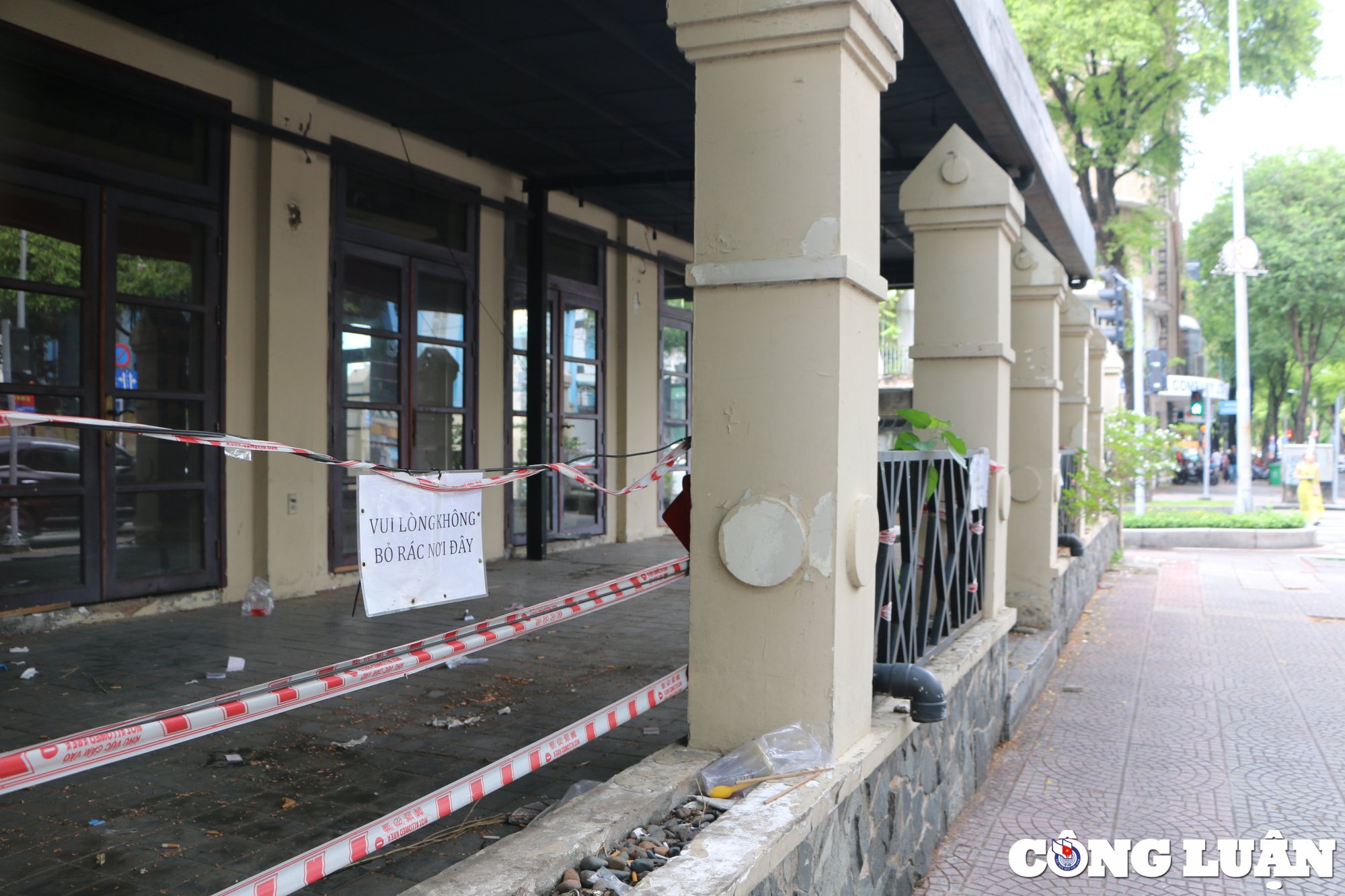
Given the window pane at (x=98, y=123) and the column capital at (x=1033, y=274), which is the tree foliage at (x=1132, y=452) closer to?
the column capital at (x=1033, y=274)

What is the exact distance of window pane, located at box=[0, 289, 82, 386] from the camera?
6195 mm

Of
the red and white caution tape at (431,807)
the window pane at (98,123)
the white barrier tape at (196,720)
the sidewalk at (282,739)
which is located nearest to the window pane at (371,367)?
the window pane at (98,123)

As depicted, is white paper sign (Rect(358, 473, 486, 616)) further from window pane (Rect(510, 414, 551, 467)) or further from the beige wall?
window pane (Rect(510, 414, 551, 467))

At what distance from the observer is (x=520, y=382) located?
11109mm

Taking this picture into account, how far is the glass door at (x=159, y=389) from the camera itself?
682 cm

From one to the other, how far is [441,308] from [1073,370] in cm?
665

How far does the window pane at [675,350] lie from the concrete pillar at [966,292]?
840 centimetres

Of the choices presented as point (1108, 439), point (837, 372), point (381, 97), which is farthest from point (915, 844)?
point (1108, 439)

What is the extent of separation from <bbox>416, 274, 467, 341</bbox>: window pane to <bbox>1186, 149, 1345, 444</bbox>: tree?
2867 cm

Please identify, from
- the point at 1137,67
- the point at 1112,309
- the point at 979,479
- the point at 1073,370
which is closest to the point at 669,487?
the point at 1073,370

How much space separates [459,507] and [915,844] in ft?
7.38

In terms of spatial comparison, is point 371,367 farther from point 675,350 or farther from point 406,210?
point 675,350

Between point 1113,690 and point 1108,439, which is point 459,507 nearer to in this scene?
point 1113,690

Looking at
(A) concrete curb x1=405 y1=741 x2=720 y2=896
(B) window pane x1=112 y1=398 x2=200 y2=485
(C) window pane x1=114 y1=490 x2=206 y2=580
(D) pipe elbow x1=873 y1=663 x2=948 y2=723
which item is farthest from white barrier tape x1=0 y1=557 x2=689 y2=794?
(B) window pane x1=112 y1=398 x2=200 y2=485
